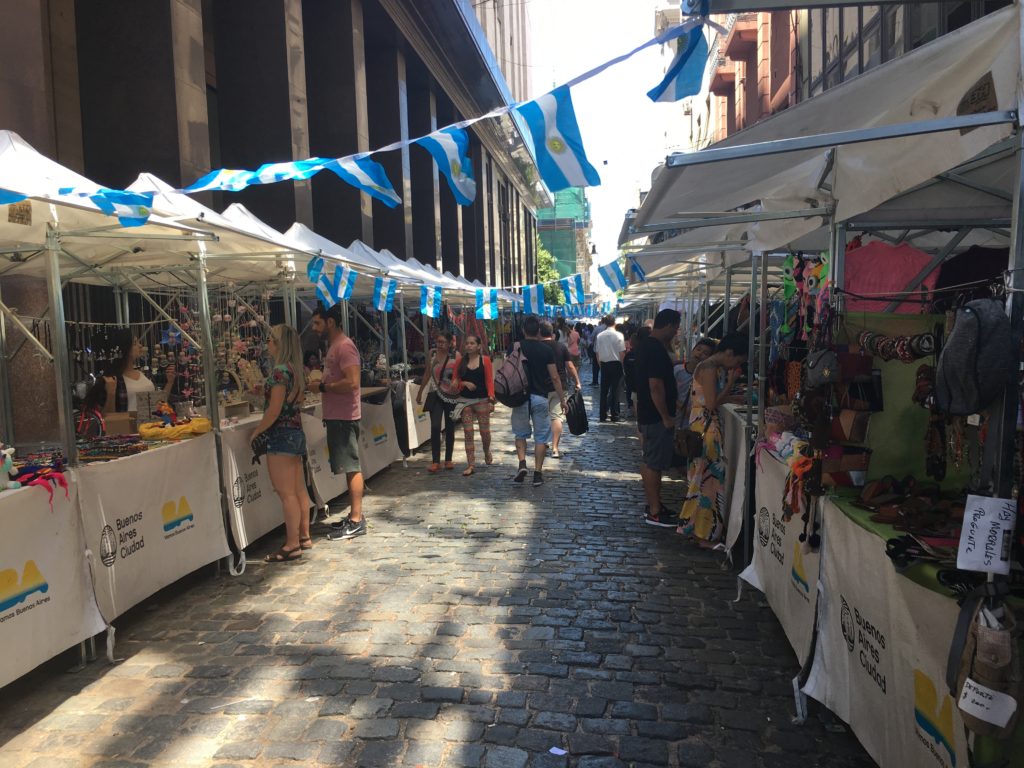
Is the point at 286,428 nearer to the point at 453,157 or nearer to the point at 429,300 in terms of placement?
the point at 453,157

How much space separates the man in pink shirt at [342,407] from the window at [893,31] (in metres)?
8.72

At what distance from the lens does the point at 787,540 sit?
412cm

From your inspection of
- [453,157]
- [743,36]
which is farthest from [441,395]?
[743,36]

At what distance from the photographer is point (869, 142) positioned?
11.4ft

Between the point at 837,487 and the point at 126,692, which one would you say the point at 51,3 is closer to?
the point at 126,692

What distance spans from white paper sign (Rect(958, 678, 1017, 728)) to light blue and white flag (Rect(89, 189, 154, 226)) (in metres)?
4.54

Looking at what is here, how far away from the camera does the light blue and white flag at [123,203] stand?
3.98m

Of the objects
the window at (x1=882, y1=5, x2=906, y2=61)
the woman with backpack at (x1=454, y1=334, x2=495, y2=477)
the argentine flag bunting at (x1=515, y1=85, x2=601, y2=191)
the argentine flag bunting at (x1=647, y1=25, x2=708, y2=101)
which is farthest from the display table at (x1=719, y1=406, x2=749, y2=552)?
the window at (x1=882, y1=5, x2=906, y2=61)

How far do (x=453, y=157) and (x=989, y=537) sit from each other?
4.02m

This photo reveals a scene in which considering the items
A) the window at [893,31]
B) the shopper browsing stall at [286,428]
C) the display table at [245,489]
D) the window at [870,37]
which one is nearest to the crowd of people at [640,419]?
the shopper browsing stall at [286,428]

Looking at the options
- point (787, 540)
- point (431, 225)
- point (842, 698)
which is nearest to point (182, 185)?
point (787, 540)

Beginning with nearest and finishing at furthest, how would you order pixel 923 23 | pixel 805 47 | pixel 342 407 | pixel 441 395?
pixel 342 407 < pixel 923 23 < pixel 441 395 < pixel 805 47

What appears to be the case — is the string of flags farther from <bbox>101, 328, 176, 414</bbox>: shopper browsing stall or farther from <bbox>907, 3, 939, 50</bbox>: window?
<bbox>907, 3, 939, 50</bbox>: window

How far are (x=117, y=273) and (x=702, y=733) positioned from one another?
7272mm
